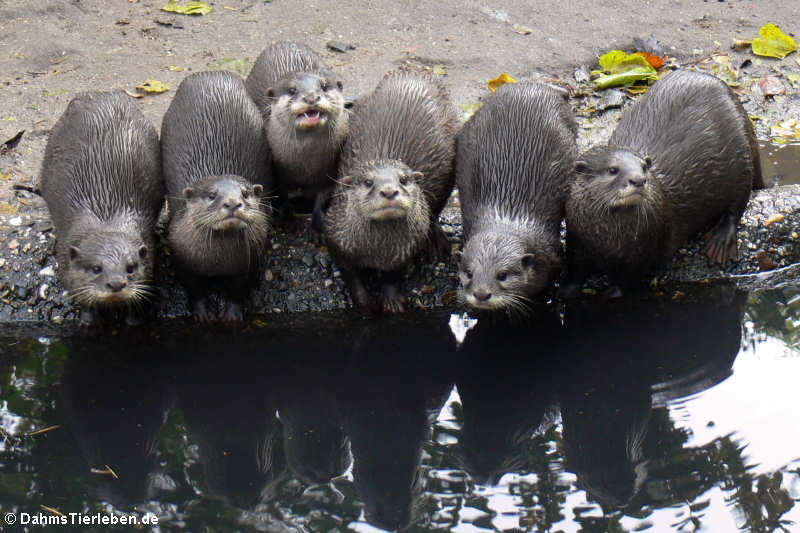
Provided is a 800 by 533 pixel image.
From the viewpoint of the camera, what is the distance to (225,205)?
136 inches

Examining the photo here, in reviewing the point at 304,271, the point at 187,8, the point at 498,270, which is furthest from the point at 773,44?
the point at 187,8

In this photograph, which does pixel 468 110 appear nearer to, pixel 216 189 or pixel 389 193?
pixel 389 193

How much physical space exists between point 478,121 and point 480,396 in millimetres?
1296

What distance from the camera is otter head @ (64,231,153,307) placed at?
3.41 metres

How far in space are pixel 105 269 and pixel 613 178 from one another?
6.30 ft

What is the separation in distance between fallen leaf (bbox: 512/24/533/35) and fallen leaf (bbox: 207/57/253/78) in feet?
5.60

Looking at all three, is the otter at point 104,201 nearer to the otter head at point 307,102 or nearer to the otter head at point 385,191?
the otter head at point 307,102

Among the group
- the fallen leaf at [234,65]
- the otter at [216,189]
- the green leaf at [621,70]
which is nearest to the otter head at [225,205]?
the otter at [216,189]

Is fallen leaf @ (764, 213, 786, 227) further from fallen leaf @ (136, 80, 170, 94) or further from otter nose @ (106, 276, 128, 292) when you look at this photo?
fallen leaf @ (136, 80, 170, 94)

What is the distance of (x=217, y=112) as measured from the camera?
3945mm

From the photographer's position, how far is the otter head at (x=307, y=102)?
12.5ft

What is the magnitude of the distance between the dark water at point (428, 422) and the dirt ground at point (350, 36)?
69.8 inches

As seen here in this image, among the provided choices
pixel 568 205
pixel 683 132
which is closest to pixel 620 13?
pixel 683 132

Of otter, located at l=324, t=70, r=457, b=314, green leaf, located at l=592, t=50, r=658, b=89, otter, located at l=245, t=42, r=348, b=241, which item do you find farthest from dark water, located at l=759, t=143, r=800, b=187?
otter, located at l=245, t=42, r=348, b=241
